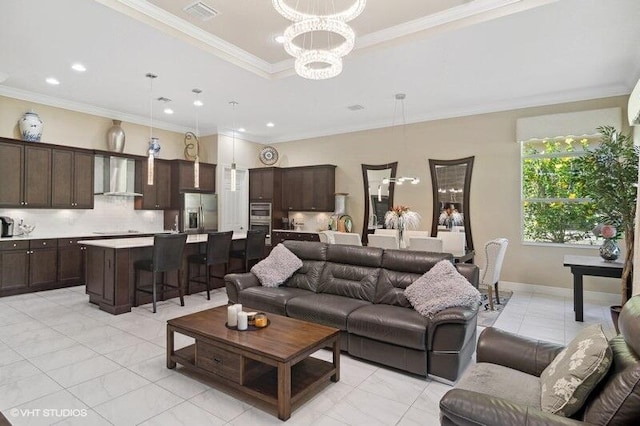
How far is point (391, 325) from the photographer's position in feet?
9.91

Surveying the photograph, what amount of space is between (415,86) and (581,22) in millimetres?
2200

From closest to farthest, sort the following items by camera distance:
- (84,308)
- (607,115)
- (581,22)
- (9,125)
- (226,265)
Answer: (581,22) → (84,308) → (607,115) → (9,125) → (226,265)

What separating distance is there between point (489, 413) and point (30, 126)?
23.8 ft

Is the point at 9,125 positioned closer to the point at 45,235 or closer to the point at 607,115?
the point at 45,235

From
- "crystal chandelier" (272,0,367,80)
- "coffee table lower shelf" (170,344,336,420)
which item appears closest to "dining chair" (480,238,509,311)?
"coffee table lower shelf" (170,344,336,420)

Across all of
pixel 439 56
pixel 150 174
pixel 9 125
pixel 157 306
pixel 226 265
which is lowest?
pixel 157 306

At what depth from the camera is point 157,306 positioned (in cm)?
501

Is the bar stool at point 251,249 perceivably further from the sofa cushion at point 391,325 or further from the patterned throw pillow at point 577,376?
the patterned throw pillow at point 577,376

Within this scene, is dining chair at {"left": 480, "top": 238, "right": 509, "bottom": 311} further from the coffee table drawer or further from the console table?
the coffee table drawer

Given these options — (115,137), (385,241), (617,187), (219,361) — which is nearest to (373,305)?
(219,361)

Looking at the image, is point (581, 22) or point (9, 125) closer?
point (581, 22)

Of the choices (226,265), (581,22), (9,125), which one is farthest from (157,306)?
(581,22)

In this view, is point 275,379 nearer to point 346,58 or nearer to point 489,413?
point 489,413

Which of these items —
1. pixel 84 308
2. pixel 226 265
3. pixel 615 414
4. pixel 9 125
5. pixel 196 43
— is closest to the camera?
pixel 615 414
